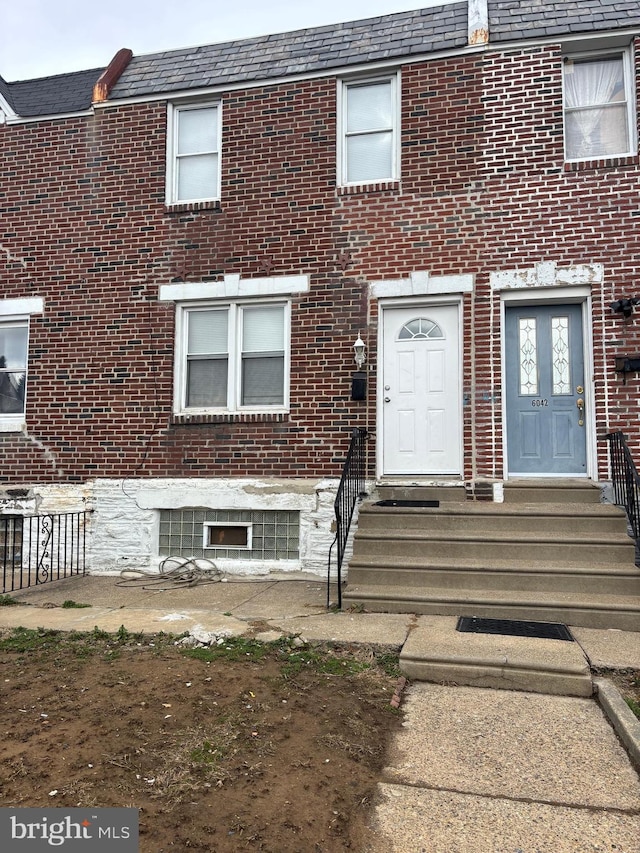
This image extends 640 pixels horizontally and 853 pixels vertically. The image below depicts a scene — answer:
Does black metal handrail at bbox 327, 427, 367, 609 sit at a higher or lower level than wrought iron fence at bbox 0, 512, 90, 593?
higher

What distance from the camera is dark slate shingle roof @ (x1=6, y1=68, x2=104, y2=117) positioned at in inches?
336

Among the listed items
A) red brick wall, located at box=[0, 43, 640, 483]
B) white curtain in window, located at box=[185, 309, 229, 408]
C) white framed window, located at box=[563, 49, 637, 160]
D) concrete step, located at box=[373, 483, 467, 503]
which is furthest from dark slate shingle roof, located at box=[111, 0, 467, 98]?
concrete step, located at box=[373, 483, 467, 503]

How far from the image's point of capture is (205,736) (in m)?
3.06

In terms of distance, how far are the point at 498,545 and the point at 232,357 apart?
13.2 feet

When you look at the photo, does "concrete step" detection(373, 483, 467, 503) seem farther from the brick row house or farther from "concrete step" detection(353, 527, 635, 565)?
"concrete step" detection(353, 527, 635, 565)

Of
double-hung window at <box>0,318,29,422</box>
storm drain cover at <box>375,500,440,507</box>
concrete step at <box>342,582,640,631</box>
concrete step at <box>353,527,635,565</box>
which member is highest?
double-hung window at <box>0,318,29,422</box>

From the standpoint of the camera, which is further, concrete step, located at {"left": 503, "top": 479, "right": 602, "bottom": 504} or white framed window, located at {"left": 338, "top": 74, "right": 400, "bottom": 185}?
white framed window, located at {"left": 338, "top": 74, "right": 400, "bottom": 185}

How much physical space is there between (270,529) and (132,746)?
4421 mm

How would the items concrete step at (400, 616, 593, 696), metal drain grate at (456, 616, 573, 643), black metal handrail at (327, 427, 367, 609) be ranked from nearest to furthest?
1. concrete step at (400, 616, 593, 696)
2. metal drain grate at (456, 616, 573, 643)
3. black metal handrail at (327, 427, 367, 609)

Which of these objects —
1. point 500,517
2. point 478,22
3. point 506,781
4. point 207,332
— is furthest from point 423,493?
point 478,22

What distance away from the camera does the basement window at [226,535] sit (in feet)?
24.4

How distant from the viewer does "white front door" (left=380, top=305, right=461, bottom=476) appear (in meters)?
7.09

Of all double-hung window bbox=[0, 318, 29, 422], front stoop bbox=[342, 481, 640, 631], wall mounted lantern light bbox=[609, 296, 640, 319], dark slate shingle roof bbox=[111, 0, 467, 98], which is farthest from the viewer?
double-hung window bbox=[0, 318, 29, 422]

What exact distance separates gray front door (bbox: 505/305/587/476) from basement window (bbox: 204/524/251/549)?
3.30 metres
